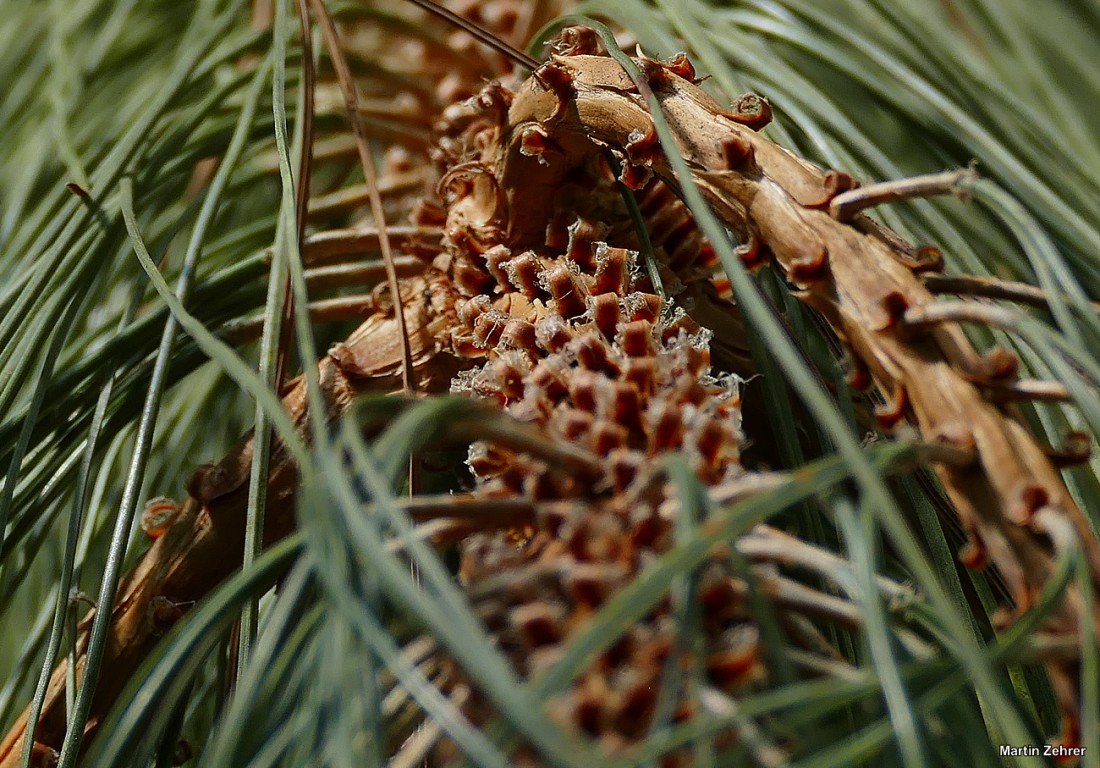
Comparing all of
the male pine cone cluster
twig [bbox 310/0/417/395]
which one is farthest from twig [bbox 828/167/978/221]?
twig [bbox 310/0/417/395]

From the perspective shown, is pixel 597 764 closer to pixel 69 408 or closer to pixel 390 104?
pixel 69 408

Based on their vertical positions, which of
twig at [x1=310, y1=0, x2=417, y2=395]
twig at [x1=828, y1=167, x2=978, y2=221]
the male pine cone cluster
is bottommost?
twig at [x1=310, y1=0, x2=417, y2=395]

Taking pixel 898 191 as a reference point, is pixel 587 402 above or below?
below

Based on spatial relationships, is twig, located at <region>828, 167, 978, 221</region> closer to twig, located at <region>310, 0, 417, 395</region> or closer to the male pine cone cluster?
the male pine cone cluster

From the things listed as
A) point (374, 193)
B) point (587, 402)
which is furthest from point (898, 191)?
point (374, 193)

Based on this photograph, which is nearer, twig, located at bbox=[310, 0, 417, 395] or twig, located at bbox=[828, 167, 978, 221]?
twig, located at bbox=[828, 167, 978, 221]

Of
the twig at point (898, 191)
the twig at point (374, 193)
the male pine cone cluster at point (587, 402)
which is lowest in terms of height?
the twig at point (374, 193)

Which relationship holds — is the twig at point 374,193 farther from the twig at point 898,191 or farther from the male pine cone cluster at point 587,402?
the twig at point 898,191

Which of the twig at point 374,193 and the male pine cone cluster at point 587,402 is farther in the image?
the twig at point 374,193

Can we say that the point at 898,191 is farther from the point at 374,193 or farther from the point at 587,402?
the point at 374,193

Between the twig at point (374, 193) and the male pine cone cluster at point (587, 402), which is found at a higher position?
the male pine cone cluster at point (587, 402)

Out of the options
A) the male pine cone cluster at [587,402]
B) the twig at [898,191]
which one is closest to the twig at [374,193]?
the male pine cone cluster at [587,402]

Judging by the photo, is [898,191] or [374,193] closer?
[898,191]
